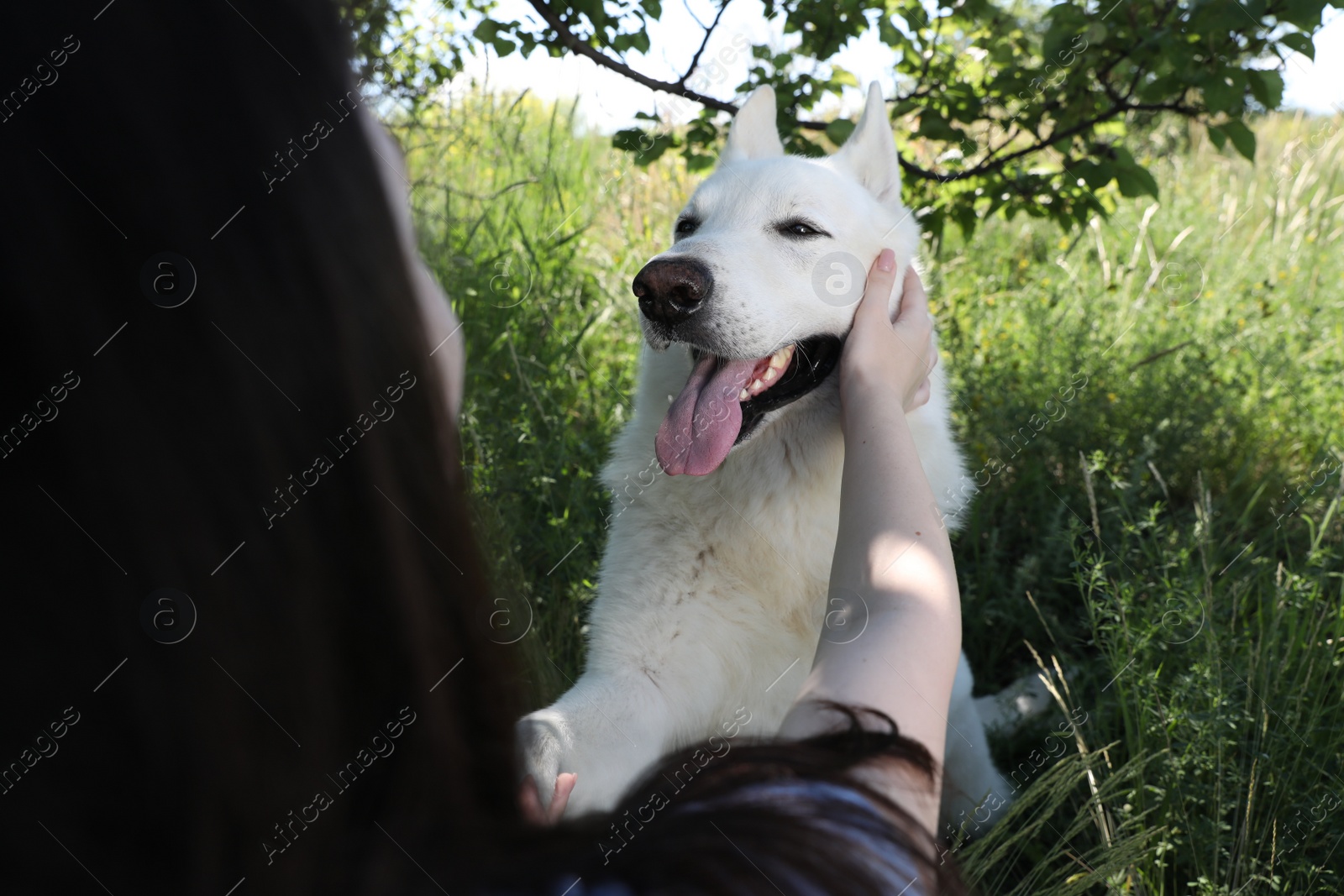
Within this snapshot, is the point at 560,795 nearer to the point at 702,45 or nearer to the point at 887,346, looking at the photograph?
the point at 887,346

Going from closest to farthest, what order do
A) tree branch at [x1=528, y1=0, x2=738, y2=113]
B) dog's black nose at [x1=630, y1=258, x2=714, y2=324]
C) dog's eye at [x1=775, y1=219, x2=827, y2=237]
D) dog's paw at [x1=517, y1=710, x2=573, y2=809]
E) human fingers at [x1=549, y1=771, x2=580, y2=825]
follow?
human fingers at [x1=549, y1=771, x2=580, y2=825]
dog's paw at [x1=517, y1=710, x2=573, y2=809]
dog's black nose at [x1=630, y1=258, x2=714, y2=324]
dog's eye at [x1=775, y1=219, x2=827, y2=237]
tree branch at [x1=528, y1=0, x2=738, y2=113]

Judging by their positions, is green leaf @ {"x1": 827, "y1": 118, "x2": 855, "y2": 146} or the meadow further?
green leaf @ {"x1": 827, "y1": 118, "x2": 855, "y2": 146}

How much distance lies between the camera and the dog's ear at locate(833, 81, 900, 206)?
2.50m

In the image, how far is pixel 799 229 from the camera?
89.9 inches

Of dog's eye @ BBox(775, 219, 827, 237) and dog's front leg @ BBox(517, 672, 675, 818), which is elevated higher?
dog's eye @ BBox(775, 219, 827, 237)

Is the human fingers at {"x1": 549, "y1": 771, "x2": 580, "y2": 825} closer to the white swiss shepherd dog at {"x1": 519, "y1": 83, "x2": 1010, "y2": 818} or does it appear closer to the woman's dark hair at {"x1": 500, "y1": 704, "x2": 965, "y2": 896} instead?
the white swiss shepherd dog at {"x1": 519, "y1": 83, "x2": 1010, "y2": 818}

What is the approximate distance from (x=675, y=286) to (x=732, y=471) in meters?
0.52

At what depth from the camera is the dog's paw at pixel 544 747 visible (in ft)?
5.43

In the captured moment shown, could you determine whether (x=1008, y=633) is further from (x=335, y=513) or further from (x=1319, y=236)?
(x=1319, y=236)

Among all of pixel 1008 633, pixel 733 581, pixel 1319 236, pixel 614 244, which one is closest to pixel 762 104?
pixel 733 581

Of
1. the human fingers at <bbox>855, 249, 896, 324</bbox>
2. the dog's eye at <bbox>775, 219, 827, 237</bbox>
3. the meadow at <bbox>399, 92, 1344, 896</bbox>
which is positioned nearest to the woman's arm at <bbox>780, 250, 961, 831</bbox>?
the human fingers at <bbox>855, 249, 896, 324</bbox>

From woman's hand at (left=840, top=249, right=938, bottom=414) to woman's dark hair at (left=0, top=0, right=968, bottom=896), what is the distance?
3.78 ft

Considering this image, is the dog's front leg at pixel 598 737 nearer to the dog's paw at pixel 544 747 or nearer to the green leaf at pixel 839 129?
the dog's paw at pixel 544 747

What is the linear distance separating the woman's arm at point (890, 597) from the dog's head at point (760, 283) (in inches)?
13.6
